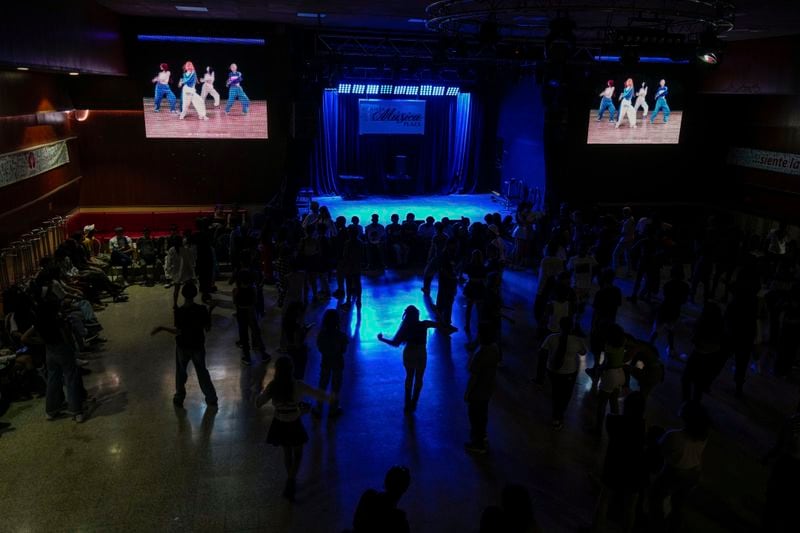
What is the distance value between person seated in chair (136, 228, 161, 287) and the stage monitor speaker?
9488mm

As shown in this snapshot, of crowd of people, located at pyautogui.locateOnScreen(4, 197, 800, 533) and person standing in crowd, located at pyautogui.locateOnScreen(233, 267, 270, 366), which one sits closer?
crowd of people, located at pyautogui.locateOnScreen(4, 197, 800, 533)

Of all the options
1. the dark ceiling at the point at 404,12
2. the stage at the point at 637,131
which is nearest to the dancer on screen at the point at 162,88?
the dark ceiling at the point at 404,12

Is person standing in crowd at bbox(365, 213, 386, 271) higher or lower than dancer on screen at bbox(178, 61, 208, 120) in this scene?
lower

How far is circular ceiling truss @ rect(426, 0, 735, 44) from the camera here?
812 centimetres

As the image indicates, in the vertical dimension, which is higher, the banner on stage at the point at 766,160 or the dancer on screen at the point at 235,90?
the dancer on screen at the point at 235,90

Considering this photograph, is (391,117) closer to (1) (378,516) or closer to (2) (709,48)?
(2) (709,48)

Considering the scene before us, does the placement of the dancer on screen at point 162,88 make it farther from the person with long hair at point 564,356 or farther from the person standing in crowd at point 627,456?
the person standing in crowd at point 627,456

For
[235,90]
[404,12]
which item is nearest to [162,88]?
[235,90]

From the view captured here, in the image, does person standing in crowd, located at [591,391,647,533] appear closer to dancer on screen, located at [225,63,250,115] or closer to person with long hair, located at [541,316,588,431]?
person with long hair, located at [541,316,588,431]

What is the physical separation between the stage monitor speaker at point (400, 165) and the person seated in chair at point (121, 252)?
9674 mm

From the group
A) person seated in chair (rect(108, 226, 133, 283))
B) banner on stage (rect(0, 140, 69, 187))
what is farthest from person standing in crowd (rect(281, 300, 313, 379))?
person seated in chair (rect(108, 226, 133, 283))

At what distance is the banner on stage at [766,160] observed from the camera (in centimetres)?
1388

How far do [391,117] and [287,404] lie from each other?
15.2m

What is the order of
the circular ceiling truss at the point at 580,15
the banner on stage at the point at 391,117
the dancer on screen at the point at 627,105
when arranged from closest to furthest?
1. the circular ceiling truss at the point at 580,15
2. the dancer on screen at the point at 627,105
3. the banner on stage at the point at 391,117
